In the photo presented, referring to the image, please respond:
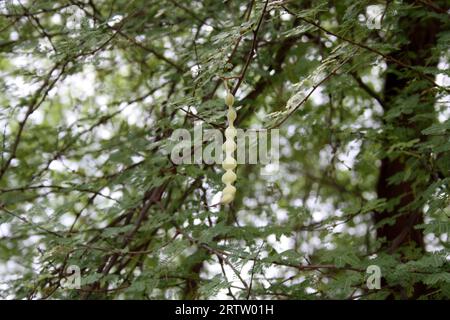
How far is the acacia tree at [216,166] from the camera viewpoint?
2523 millimetres

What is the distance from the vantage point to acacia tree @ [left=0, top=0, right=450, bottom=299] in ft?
8.28

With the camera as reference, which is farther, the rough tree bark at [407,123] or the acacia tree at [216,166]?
the rough tree bark at [407,123]

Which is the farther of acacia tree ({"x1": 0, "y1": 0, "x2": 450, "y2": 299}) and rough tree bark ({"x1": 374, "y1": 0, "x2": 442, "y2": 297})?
rough tree bark ({"x1": 374, "y1": 0, "x2": 442, "y2": 297})

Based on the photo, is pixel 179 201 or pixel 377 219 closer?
pixel 179 201

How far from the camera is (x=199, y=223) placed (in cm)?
300

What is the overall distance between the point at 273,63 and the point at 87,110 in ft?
4.89

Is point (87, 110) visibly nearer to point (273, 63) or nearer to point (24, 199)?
point (24, 199)

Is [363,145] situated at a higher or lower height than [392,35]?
lower

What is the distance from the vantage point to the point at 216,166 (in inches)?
124
